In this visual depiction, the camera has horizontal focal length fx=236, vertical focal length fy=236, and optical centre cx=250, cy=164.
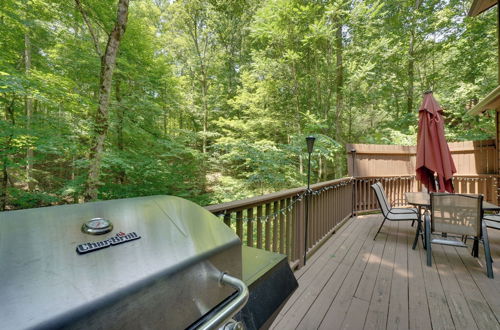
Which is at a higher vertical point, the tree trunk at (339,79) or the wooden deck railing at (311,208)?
the tree trunk at (339,79)

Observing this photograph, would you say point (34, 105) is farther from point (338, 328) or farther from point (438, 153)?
point (438, 153)

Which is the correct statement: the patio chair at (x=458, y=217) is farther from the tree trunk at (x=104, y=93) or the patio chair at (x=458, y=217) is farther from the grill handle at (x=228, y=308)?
the tree trunk at (x=104, y=93)

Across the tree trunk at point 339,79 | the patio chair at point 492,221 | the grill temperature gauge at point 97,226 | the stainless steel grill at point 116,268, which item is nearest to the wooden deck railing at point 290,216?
the stainless steel grill at point 116,268

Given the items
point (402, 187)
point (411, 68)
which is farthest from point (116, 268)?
point (411, 68)

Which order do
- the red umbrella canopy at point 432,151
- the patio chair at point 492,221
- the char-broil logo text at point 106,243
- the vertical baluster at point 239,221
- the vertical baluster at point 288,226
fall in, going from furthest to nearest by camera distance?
the red umbrella canopy at point 432,151, the patio chair at point 492,221, the vertical baluster at point 288,226, the vertical baluster at point 239,221, the char-broil logo text at point 106,243

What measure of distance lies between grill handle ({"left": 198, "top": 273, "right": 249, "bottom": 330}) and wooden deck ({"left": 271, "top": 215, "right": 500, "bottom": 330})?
1391mm

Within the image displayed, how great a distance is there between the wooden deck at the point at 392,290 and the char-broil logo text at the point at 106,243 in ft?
5.26

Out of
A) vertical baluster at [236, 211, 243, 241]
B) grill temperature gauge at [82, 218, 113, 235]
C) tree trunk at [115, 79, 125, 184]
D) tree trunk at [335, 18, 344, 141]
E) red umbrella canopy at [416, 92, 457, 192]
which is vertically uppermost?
tree trunk at [335, 18, 344, 141]

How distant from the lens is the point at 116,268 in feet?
1.67

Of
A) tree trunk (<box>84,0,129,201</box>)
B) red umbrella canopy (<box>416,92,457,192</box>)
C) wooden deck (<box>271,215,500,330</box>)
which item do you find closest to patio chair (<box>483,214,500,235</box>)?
wooden deck (<box>271,215,500,330</box>)

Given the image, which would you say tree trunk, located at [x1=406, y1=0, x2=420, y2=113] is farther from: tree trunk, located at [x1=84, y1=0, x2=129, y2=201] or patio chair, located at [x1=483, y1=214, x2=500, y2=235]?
tree trunk, located at [x1=84, y1=0, x2=129, y2=201]

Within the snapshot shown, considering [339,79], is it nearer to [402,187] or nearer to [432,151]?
[402,187]

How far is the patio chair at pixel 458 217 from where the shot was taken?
2.56 meters

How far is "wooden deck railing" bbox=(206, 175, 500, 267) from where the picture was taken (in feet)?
6.10
